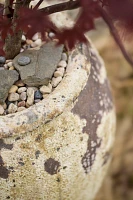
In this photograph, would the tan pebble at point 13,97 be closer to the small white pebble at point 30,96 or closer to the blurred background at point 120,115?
the small white pebble at point 30,96

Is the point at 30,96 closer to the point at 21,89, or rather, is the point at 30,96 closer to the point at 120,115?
the point at 21,89

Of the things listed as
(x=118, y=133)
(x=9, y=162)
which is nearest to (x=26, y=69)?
(x=9, y=162)

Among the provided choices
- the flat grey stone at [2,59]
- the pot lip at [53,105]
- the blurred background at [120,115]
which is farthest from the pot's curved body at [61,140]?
the blurred background at [120,115]

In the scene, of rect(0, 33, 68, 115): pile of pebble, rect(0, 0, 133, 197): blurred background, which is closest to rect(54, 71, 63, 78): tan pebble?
rect(0, 33, 68, 115): pile of pebble

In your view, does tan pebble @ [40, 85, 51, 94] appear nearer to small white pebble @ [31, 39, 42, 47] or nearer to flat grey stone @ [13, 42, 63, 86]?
flat grey stone @ [13, 42, 63, 86]

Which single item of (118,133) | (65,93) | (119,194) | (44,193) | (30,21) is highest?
(30,21)

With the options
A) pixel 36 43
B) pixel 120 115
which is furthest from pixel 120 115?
pixel 36 43

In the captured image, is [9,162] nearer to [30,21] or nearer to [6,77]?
[6,77]
